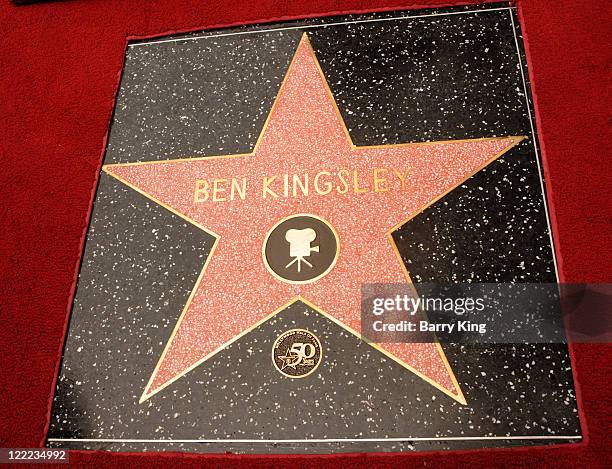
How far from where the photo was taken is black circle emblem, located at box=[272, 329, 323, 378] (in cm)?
97

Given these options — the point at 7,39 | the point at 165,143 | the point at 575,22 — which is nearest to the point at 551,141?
the point at 575,22

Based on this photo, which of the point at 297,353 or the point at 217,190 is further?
the point at 217,190

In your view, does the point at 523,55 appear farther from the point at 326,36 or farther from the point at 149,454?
the point at 149,454

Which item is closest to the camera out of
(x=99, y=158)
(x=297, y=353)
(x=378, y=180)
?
(x=297, y=353)

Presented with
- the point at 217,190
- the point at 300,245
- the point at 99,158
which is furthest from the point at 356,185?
the point at 99,158

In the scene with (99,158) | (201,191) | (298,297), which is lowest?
(298,297)

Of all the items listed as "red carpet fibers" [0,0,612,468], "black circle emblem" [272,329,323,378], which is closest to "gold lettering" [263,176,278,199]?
"black circle emblem" [272,329,323,378]

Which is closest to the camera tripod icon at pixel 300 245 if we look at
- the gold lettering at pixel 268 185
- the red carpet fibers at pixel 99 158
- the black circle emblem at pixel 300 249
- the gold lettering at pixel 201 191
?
the black circle emblem at pixel 300 249

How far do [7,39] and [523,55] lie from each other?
148 cm

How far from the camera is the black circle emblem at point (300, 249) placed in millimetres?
1052

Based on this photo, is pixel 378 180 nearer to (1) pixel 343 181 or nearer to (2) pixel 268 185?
(1) pixel 343 181

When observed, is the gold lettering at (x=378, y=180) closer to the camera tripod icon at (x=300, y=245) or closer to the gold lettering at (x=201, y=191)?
the camera tripod icon at (x=300, y=245)

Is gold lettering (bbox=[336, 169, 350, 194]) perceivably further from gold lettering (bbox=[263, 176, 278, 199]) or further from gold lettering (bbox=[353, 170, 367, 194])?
gold lettering (bbox=[263, 176, 278, 199])

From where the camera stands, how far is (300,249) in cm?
107
